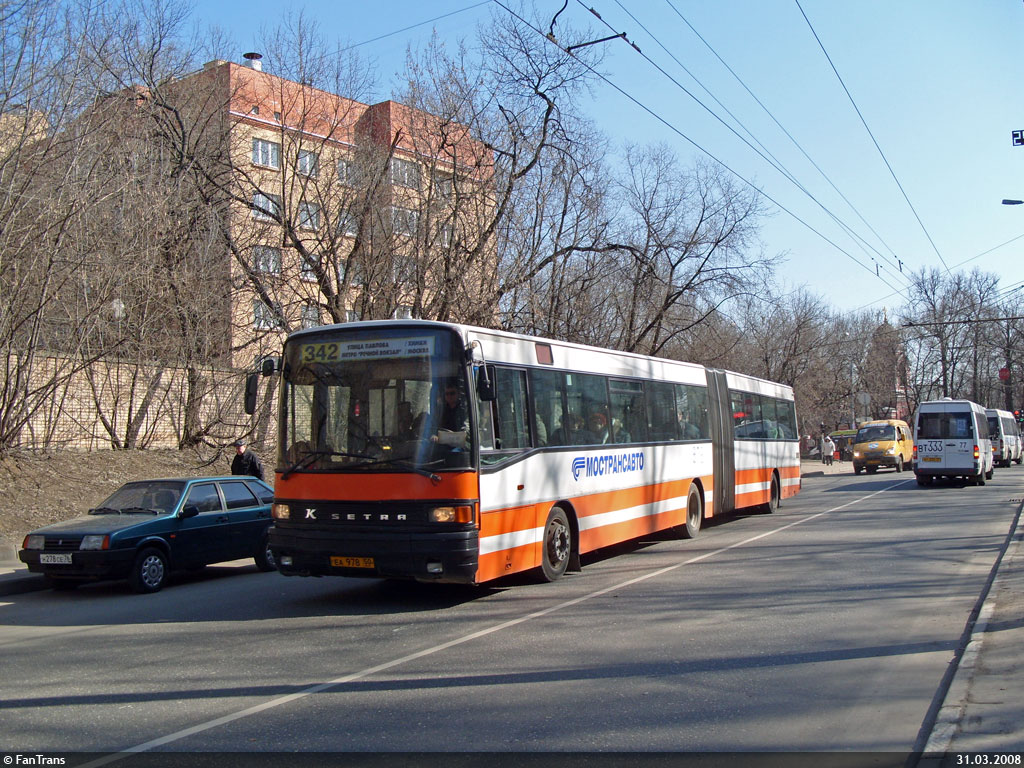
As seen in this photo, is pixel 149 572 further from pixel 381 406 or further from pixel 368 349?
pixel 368 349

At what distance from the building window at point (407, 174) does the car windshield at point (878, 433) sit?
26530mm

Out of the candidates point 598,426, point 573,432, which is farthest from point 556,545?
point 598,426

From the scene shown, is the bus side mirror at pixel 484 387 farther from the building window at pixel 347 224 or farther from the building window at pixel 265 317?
the building window at pixel 347 224

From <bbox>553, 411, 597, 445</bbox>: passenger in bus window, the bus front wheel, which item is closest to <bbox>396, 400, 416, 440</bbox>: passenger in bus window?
<bbox>553, 411, 597, 445</bbox>: passenger in bus window

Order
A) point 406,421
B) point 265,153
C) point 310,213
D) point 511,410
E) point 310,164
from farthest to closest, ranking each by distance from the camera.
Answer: point 265,153 < point 310,164 < point 310,213 < point 511,410 < point 406,421

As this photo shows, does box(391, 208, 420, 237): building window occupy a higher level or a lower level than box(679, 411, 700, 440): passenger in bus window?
higher

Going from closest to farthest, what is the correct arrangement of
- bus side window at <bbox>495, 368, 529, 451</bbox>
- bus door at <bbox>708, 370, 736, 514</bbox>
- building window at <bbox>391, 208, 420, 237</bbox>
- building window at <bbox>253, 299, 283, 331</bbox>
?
bus side window at <bbox>495, 368, 529, 451</bbox>, bus door at <bbox>708, 370, 736, 514</bbox>, building window at <bbox>253, 299, 283, 331</bbox>, building window at <bbox>391, 208, 420, 237</bbox>

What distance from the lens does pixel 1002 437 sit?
144 ft

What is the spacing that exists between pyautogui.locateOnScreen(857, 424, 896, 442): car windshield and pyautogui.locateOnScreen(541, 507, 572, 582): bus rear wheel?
3238 centimetres

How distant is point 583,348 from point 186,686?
7.47 meters

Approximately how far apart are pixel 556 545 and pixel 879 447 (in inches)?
1271

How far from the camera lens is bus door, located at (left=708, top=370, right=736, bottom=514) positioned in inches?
679

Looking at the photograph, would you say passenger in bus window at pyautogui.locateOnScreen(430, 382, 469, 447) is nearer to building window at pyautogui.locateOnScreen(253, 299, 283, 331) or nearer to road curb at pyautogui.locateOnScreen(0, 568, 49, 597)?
road curb at pyautogui.locateOnScreen(0, 568, 49, 597)

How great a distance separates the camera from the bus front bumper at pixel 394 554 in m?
8.90
